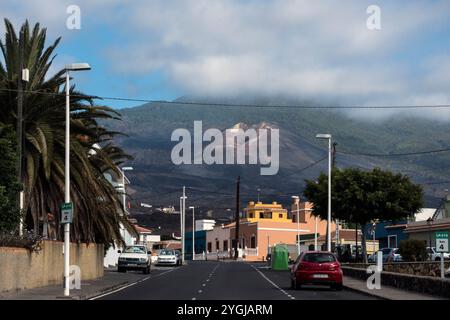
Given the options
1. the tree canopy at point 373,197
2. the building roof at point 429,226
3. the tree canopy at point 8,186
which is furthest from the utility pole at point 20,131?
the building roof at point 429,226

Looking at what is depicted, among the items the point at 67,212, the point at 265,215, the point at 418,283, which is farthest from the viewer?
the point at 265,215

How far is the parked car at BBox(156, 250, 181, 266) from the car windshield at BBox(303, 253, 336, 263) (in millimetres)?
42793

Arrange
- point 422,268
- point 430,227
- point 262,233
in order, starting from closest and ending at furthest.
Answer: point 422,268 < point 430,227 < point 262,233

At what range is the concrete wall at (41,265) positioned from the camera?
29.3 meters

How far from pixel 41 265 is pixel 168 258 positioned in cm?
4266

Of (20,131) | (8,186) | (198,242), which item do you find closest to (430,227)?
(20,131)

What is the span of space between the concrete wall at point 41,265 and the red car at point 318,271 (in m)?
10.3

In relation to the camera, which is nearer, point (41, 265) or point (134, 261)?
point (41, 265)

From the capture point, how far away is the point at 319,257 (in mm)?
34938

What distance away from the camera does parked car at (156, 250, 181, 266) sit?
76812 mm

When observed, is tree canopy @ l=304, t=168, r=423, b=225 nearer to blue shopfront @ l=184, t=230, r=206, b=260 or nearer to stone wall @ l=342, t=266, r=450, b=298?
stone wall @ l=342, t=266, r=450, b=298

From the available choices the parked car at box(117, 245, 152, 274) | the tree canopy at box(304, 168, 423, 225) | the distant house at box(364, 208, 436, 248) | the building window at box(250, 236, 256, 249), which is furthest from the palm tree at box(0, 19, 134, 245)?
the building window at box(250, 236, 256, 249)

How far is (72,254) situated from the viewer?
40.0 m

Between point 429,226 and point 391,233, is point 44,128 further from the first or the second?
point 391,233
